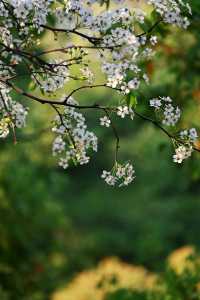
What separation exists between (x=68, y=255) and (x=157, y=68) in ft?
33.6

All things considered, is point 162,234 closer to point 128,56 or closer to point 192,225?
point 192,225

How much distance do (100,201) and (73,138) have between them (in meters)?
22.5

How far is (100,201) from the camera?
27125 mm

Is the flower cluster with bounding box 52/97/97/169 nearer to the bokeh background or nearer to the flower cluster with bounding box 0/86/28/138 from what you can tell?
the flower cluster with bounding box 0/86/28/138

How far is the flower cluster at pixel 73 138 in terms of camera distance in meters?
4.65

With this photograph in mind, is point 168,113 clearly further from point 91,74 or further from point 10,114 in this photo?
point 10,114

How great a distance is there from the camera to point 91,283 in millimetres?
18125

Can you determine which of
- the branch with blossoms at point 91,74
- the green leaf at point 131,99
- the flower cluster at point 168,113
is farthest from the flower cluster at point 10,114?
the flower cluster at point 168,113

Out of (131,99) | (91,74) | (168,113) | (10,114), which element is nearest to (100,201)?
(91,74)

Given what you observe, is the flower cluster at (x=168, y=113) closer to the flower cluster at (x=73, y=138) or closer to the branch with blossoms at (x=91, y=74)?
the branch with blossoms at (x=91, y=74)

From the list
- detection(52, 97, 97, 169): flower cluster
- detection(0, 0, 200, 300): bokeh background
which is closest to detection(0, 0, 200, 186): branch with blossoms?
detection(52, 97, 97, 169): flower cluster

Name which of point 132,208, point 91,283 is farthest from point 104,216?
point 91,283

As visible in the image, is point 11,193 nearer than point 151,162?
Yes

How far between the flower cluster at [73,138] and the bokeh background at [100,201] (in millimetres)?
2116
